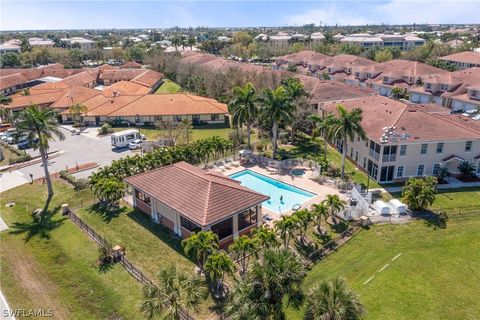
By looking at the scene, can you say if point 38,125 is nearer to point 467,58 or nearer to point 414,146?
point 414,146

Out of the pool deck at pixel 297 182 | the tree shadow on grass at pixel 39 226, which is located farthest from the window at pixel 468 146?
the tree shadow on grass at pixel 39 226

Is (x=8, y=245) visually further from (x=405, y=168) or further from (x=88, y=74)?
(x=88, y=74)

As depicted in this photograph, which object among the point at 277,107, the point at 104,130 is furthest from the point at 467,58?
the point at 104,130

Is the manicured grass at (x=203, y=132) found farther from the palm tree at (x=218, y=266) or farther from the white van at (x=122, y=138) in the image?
the palm tree at (x=218, y=266)

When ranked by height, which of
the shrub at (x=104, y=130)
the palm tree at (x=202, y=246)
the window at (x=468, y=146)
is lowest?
the shrub at (x=104, y=130)

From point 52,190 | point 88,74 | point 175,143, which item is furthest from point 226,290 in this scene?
point 88,74

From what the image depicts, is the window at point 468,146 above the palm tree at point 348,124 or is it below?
Answer: below
